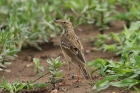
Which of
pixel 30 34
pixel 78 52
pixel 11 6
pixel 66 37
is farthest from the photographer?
pixel 11 6

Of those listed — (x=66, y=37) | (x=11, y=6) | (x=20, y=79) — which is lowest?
(x=20, y=79)

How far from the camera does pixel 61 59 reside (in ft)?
29.8

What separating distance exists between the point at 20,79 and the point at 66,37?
1.19 metres

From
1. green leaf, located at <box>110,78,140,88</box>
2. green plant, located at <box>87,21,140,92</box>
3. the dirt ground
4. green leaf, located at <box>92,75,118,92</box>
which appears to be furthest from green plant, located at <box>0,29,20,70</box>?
green leaf, located at <box>110,78,140,88</box>

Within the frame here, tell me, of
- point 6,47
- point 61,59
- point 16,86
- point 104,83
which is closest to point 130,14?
point 61,59

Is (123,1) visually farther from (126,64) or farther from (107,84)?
(107,84)

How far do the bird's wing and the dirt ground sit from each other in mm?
354

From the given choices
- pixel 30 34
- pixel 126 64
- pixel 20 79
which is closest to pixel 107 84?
pixel 126 64

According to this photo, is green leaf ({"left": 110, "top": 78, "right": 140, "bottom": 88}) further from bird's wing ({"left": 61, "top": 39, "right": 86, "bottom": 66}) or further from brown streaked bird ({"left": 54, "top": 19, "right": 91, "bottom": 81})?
bird's wing ({"left": 61, "top": 39, "right": 86, "bottom": 66})

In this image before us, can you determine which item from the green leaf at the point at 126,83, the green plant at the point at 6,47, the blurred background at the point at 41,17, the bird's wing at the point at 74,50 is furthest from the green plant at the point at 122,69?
the blurred background at the point at 41,17

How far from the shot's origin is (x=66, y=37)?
8.00 meters

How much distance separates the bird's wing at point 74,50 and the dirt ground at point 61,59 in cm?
35

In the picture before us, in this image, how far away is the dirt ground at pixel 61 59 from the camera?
6.68 metres

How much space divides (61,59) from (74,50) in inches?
64.0
